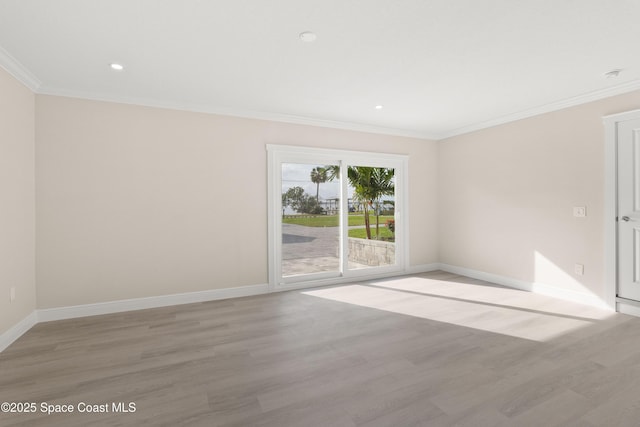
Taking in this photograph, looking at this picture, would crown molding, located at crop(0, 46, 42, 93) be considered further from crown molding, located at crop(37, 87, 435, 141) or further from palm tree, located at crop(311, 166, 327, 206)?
palm tree, located at crop(311, 166, 327, 206)

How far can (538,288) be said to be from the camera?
14.3 feet

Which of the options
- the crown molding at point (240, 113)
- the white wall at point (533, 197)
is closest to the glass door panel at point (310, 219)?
the crown molding at point (240, 113)

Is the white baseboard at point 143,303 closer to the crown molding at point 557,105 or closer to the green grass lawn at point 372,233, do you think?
the green grass lawn at point 372,233

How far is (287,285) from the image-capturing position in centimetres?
464

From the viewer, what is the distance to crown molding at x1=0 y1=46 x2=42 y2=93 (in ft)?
8.95

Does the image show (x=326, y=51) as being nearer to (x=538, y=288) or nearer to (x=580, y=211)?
(x=580, y=211)

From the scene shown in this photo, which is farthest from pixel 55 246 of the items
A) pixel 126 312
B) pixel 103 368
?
pixel 103 368

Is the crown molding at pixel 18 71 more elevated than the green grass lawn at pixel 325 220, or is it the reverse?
the crown molding at pixel 18 71

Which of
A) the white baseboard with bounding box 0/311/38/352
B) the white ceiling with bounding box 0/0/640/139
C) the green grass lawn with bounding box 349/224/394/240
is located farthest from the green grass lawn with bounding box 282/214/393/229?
the white baseboard with bounding box 0/311/38/352

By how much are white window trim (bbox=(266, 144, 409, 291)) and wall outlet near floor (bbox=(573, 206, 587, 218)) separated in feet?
7.78

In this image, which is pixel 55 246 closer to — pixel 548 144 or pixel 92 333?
pixel 92 333

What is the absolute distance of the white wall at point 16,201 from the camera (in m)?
2.81

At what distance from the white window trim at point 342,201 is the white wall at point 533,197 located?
34.8 inches

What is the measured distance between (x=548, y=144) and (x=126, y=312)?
19.2 ft
